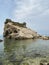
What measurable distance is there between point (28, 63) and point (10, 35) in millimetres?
63913

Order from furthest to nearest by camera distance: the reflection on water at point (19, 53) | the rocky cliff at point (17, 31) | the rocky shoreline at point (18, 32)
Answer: the rocky cliff at point (17, 31) < the rocky shoreline at point (18, 32) < the reflection on water at point (19, 53)

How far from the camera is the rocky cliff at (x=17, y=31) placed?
86875 millimetres

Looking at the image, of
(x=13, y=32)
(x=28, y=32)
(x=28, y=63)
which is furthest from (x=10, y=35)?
(x=28, y=63)

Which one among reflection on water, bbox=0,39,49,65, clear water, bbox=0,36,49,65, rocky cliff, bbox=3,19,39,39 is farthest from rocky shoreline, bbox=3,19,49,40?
clear water, bbox=0,36,49,65

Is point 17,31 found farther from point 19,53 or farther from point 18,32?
point 19,53

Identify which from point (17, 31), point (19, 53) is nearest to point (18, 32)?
point (17, 31)

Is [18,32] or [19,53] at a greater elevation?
[18,32]

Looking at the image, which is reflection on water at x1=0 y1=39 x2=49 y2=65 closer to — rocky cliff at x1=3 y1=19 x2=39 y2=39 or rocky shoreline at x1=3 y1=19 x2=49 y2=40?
rocky shoreline at x1=3 y1=19 x2=49 y2=40

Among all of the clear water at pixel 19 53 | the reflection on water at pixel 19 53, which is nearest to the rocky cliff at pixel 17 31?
the reflection on water at pixel 19 53

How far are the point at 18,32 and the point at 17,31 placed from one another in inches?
77.8

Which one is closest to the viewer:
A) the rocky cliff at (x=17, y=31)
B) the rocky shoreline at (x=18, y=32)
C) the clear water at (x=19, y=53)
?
the clear water at (x=19, y=53)

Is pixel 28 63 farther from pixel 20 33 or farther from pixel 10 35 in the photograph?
pixel 10 35

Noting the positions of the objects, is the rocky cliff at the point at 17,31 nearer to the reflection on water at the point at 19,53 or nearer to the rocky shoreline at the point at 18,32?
the rocky shoreline at the point at 18,32

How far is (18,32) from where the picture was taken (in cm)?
8938
